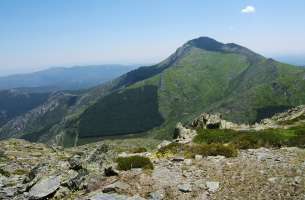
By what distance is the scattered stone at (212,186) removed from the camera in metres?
18.7

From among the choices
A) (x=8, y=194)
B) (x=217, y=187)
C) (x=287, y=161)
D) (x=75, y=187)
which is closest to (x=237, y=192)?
(x=217, y=187)

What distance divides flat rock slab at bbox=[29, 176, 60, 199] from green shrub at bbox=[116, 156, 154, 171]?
3.57 metres

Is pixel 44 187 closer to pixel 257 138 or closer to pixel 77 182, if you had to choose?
pixel 77 182

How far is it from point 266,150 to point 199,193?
26.4ft

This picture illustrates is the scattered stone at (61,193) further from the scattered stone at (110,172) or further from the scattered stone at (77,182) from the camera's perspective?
the scattered stone at (110,172)

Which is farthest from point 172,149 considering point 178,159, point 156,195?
point 156,195

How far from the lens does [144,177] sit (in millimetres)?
20875

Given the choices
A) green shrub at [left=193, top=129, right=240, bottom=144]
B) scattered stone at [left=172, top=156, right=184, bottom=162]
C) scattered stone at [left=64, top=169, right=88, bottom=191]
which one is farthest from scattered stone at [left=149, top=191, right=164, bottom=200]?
green shrub at [left=193, top=129, right=240, bottom=144]

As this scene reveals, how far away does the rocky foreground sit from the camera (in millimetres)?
18391

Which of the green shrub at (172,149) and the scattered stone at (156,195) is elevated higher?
the green shrub at (172,149)

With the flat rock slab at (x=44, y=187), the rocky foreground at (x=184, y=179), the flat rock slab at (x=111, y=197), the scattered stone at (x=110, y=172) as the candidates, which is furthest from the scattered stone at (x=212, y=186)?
the flat rock slab at (x=44, y=187)

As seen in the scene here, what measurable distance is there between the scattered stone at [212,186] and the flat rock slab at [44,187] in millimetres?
8130

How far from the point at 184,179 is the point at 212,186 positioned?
1.83 m

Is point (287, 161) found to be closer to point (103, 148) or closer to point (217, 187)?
point (217, 187)
